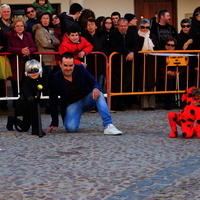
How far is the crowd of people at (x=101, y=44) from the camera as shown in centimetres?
1263

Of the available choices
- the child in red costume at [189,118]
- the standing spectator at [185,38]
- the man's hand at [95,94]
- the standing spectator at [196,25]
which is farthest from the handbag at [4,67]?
the child in red costume at [189,118]

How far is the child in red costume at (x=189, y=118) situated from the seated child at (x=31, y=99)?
1.91 meters

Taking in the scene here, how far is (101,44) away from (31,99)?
3.77 meters

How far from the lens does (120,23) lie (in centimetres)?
1323

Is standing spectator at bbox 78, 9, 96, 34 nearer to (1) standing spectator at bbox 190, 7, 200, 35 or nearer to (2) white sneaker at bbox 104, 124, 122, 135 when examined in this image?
(1) standing spectator at bbox 190, 7, 200, 35

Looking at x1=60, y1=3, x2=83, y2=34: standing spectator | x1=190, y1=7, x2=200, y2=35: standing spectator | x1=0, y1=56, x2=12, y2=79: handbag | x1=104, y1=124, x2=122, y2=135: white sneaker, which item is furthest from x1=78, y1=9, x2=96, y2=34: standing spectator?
x1=104, y1=124, x2=122, y2=135: white sneaker

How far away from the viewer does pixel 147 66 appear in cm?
1357

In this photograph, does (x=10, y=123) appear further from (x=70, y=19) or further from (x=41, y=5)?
(x=41, y=5)

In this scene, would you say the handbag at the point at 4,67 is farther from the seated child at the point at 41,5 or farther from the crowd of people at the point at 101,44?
the seated child at the point at 41,5

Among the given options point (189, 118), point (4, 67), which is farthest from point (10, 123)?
point (189, 118)

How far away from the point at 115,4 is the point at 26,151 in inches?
578

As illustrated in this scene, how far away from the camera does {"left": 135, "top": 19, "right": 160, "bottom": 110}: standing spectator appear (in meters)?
13.5

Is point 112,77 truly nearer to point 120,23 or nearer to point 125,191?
point 120,23

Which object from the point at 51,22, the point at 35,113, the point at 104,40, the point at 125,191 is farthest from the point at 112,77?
the point at 125,191
